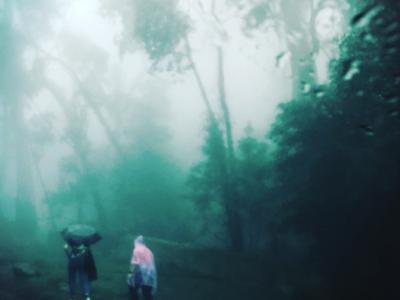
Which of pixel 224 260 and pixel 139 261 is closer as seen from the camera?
pixel 139 261

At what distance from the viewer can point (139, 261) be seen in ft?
25.0

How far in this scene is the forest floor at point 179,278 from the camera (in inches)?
420

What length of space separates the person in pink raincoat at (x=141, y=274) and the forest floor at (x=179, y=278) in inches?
123

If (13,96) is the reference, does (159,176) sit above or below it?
below

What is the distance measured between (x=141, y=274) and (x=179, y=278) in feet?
24.9

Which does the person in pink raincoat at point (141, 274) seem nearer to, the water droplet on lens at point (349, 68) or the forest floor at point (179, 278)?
the forest floor at point (179, 278)

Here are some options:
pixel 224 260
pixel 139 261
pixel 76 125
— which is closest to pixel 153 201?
pixel 76 125

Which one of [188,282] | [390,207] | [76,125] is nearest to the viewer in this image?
[390,207]

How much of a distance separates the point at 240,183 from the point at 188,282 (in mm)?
6779

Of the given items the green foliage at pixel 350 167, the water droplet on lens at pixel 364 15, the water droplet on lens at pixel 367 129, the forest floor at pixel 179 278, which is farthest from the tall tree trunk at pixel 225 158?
the water droplet on lens at pixel 364 15

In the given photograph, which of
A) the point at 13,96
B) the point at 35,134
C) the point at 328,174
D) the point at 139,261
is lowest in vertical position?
the point at 139,261

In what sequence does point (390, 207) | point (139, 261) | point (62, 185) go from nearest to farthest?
point (139, 261) < point (390, 207) < point (62, 185)

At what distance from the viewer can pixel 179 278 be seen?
580 inches

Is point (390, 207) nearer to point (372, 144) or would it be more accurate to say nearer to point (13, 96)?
point (372, 144)
